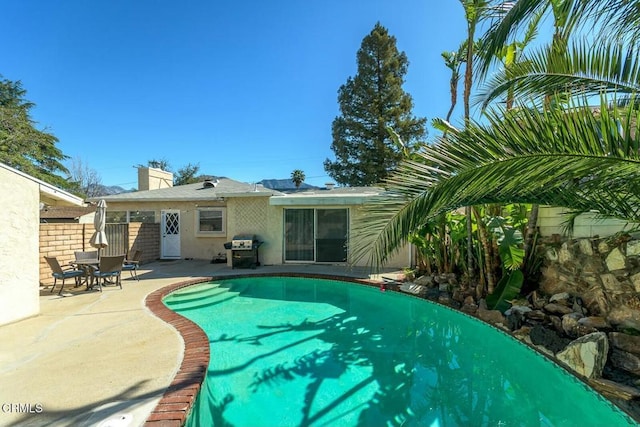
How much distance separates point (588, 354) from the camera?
5.68 metres

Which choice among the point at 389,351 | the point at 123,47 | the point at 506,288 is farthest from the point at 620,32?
the point at 123,47

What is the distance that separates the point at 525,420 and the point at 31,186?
1276cm

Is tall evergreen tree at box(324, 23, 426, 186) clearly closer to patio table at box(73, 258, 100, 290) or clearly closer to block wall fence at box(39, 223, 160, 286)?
block wall fence at box(39, 223, 160, 286)

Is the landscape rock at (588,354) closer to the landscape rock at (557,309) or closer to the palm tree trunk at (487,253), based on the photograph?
the landscape rock at (557,309)

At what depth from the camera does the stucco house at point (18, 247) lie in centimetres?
734

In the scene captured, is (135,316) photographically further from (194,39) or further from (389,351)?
(194,39)

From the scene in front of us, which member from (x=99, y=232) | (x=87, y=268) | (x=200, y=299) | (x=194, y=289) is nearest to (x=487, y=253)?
(x=200, y=299)

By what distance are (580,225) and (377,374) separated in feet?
22.8

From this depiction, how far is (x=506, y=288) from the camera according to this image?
8.51 m

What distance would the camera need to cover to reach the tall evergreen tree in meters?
34.8

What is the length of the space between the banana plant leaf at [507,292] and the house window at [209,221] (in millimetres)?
16489

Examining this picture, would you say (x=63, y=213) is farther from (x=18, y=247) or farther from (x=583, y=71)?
(x=583, y=71)

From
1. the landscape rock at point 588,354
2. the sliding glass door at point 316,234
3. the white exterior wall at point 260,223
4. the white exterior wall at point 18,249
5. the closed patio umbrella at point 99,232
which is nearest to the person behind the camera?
the landscape rock at point 588,354

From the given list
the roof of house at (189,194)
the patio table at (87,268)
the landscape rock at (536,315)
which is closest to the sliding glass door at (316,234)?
the roof of house at (189,194)
